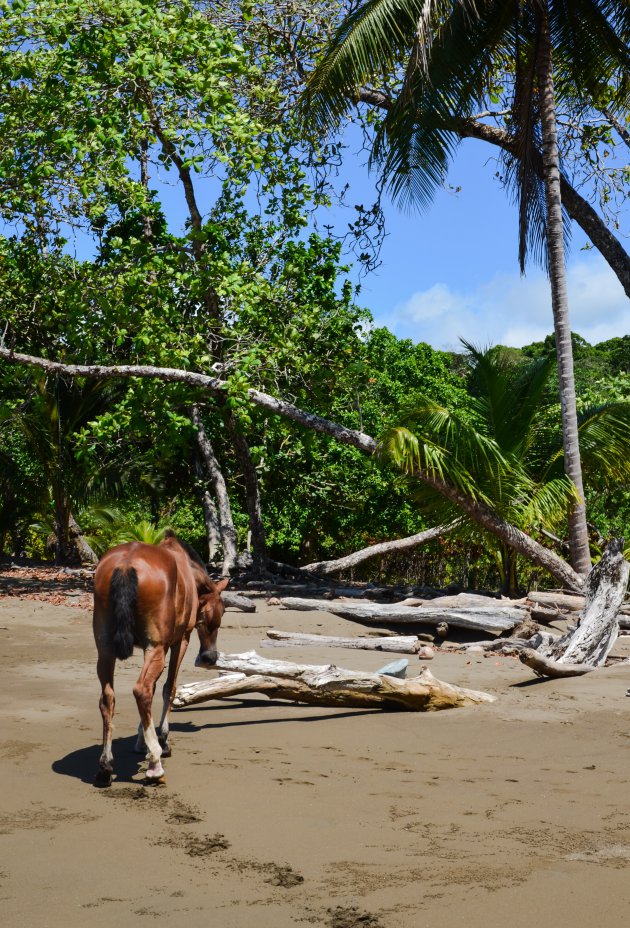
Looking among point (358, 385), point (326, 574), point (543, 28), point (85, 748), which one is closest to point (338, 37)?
point (543, 28)

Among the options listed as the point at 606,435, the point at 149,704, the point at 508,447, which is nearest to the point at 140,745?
the point at 149,704

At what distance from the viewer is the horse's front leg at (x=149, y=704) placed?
5.61 meters

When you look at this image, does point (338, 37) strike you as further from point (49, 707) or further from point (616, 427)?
Result: point (49, 707)

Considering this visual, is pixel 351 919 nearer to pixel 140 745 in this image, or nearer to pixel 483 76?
pixel 140 745

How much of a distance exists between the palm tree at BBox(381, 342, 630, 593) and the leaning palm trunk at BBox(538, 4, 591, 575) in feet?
1.00

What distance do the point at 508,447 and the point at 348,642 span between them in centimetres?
530

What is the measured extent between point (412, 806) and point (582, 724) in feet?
7.03

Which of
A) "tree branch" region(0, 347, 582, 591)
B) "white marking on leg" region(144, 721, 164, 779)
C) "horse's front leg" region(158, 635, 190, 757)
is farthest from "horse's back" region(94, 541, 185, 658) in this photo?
"tree branch" region(0, 347, 582, 591)

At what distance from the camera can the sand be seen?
3760 mm

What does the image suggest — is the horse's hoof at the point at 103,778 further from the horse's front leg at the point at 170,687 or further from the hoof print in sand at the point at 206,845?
the hoof print in sand at the point at 206,845

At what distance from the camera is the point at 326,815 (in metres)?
5.01

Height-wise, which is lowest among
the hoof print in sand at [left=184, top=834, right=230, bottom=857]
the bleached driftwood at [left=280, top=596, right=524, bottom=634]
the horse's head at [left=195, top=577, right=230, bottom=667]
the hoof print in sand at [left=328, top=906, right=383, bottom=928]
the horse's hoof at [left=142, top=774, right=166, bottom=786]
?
the hoof print in sand at [left=184, top=834, right=230, bottom=857]

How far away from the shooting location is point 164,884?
4.01m

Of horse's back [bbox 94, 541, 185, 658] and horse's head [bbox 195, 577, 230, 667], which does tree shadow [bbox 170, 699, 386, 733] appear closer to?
horse's head [bbox 195, 577, 230, 667]
